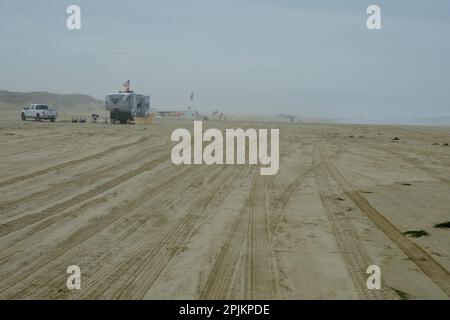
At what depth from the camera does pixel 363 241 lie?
743 cm

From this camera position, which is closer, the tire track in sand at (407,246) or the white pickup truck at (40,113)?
the tire track in sand at (407,246)

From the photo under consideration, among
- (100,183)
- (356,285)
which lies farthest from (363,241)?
(100,183)

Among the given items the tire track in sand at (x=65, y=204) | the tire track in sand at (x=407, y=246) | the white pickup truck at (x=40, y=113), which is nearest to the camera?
the tire track in sand at (x=407, y=246)

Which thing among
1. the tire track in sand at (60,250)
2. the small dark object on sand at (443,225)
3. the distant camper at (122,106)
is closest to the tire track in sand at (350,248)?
the small dark object on sand at (443,225)

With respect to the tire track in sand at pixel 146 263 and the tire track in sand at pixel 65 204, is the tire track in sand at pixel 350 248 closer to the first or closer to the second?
the tire track in sand at pixel 146 263

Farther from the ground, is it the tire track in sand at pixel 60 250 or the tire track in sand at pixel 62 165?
the tire track in sand at pixel 62 165

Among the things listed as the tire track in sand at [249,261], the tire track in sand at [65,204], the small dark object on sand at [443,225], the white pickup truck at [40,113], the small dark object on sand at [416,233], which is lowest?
the tire track in sand at [249,261]

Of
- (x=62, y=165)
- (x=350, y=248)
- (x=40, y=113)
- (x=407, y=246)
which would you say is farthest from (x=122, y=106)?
(x=407, y=246)

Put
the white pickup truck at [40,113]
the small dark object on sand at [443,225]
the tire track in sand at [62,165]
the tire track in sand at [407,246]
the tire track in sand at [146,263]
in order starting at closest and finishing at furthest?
the tire track in sand at [146,263], the tire track in sand at [407,246], the small dark object on sand at [443,225], the tire track in sand at [62,165], the white pickup truck at [40,113]

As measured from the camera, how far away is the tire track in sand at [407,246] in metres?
5.97

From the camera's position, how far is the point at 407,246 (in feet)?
23.6
